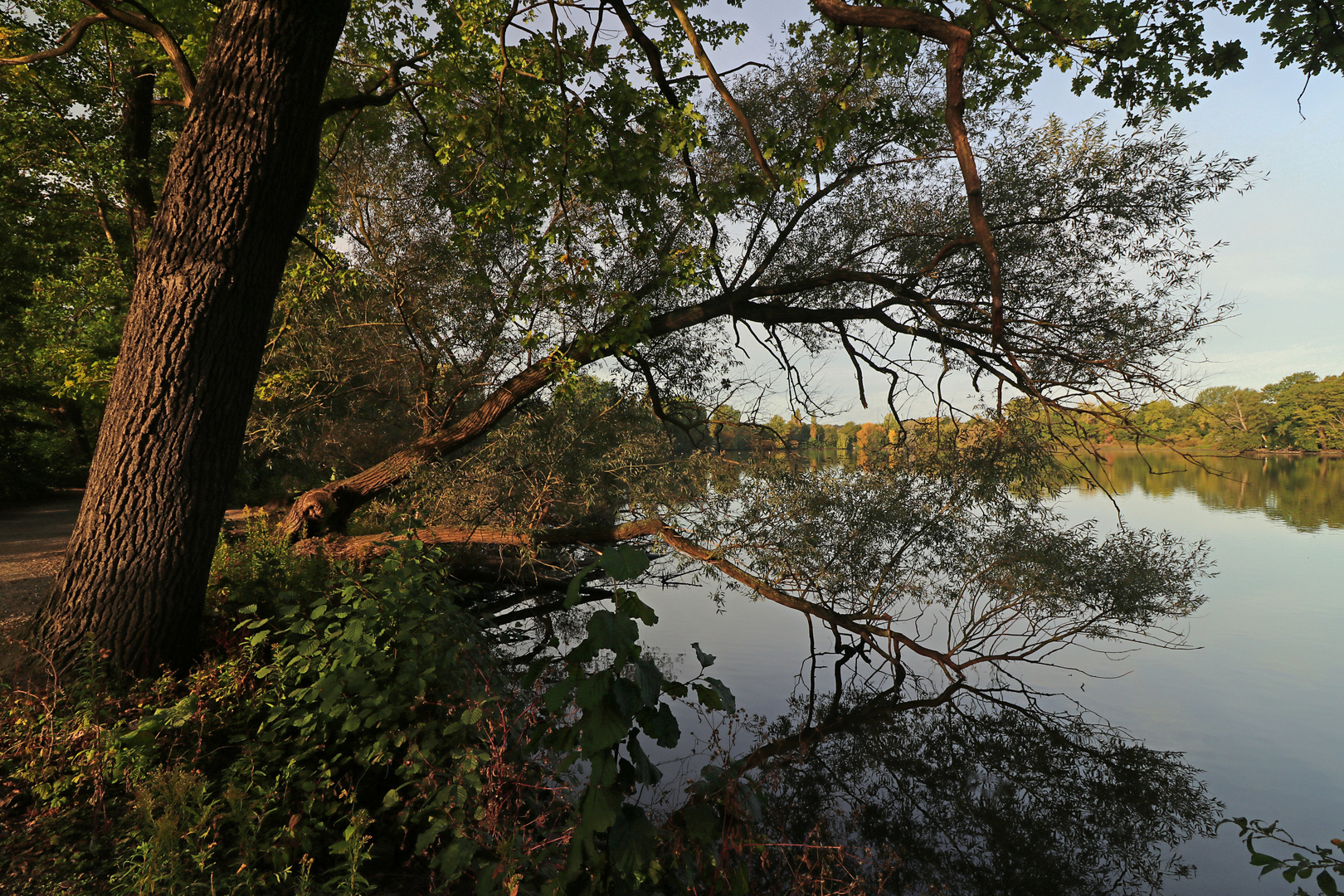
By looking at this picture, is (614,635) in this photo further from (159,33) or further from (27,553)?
(27,553)

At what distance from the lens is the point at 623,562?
6.53 ft

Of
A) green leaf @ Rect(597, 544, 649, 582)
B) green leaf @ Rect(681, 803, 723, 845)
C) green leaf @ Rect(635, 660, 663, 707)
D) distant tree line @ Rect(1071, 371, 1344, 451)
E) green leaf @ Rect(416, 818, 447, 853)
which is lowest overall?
green leaf @ Rect(416, 818, 447, 853)

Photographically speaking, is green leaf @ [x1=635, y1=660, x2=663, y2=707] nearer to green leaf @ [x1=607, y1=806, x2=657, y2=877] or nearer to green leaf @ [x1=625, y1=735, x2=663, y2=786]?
green leaf @ [x1=625, y1=735, x2=663, y2=786]

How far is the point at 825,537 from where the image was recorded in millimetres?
9008

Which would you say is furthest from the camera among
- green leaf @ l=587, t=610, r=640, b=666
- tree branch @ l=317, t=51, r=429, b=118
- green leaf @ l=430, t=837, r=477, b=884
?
tree branch @ l=317, t=51, r=429, b=118

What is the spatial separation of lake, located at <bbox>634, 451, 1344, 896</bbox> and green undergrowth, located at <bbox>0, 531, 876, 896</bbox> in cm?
468

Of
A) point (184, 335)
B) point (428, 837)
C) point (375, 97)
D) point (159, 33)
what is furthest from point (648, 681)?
point (159, 33)

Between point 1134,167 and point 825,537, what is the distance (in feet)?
19.4

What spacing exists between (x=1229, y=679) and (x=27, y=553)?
703 inches

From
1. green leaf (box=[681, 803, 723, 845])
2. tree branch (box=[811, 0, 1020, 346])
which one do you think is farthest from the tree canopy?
green leaf (box=[681, 803, 723, 845])

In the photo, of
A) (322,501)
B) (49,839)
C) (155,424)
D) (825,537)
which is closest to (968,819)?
(825,537)

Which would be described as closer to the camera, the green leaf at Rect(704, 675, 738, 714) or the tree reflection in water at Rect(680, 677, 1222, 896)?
the green leaf at Rect(704, 675, 738, 714)

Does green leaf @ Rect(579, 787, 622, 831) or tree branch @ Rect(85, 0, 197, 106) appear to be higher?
tree branch @ Rect(85, 0, 197, 106)

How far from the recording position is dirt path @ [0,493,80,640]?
5.98 metres
